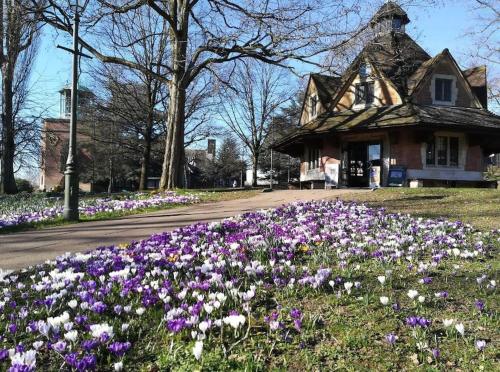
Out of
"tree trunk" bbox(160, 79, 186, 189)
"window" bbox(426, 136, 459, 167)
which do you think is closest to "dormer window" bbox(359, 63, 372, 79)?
"window" bbox(426, 136, 459, 167)

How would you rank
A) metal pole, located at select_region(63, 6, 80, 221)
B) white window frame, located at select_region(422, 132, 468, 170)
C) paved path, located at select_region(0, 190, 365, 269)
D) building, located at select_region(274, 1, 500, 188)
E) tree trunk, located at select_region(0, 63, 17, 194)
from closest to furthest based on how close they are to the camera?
1. paved path, located at select_region(0, 190, 365, 269)
2. metal pole, located at select_region(63, 6, 80, 221)
3. building, located at select_region(274, 1, 500, 188)
4. white window frame, located at select_region(422, 132, 468, 170)
5. tree trunk, located at select_region(0, 63, 17, 194)

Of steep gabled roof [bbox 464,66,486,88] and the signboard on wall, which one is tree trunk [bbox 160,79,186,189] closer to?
the signboard on wall

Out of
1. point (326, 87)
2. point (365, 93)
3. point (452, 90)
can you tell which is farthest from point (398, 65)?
point (326, 87)

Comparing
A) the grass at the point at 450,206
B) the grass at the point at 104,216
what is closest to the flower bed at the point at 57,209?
the grass at the point at 104,216

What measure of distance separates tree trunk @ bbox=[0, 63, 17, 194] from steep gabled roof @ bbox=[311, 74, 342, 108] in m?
19.2

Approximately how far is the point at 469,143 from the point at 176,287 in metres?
26.7

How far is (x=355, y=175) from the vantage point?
29.7 metres

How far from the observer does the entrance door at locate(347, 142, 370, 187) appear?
28.9 metres

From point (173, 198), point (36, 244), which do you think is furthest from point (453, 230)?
point (173, 198)

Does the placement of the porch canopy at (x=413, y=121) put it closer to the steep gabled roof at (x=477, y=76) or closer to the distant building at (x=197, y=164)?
the steep gabled roof at (x=477, y=76)

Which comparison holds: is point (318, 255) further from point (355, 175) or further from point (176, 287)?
→ point (355, 175)

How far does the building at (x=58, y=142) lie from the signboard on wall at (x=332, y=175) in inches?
625

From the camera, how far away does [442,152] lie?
87.8 feet

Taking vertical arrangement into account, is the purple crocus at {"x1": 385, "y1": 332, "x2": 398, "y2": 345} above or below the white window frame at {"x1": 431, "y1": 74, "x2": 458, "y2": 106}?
below
